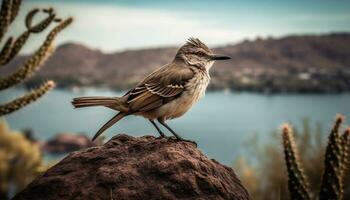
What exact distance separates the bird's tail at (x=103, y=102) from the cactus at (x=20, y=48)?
9.79ft

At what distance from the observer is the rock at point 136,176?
226 inches

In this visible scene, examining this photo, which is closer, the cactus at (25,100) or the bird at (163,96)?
the bird at (163,96)

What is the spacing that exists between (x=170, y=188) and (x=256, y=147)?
76.7ft

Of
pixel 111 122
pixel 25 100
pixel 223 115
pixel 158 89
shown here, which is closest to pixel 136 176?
pixel 111 122

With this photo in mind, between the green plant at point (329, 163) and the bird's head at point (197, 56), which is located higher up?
the bird's head at point (197, 56)

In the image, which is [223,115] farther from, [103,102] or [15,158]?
[103,102]

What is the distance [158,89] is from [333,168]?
15.2 feet

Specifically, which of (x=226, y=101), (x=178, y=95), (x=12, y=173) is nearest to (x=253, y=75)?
(x=226, y=101)

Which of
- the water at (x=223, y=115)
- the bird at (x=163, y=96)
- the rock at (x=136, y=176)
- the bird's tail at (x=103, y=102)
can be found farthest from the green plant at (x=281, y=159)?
the water at (x=223, y=115)

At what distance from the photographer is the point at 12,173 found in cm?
5291

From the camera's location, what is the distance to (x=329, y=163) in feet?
32.2

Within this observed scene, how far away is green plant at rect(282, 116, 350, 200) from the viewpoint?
30.7 feet

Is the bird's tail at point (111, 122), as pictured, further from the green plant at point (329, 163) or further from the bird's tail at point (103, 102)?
the green plant at point (329, 163)

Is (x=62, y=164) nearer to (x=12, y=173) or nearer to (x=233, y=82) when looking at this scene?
(x=12, y=173)
